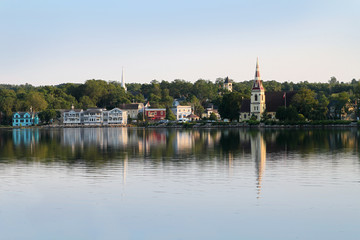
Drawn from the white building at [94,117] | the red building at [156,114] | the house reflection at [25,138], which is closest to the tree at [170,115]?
the red building at [156,114]

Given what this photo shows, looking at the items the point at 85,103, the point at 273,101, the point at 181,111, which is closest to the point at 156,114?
the point at 181,111

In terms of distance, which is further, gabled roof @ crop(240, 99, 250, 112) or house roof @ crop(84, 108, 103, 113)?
house roof @ crop(84, 108, 103, 113)

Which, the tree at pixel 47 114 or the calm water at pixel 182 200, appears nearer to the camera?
the calm water at pixel 182 200

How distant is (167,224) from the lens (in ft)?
44.5

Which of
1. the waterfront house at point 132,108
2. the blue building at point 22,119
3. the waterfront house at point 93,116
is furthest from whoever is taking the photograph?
the waterfront house at point 132,108

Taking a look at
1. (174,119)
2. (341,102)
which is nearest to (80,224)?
(341,102)

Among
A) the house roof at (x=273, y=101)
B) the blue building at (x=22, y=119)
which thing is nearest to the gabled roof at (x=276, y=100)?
the house roof at (x=273, y=101)

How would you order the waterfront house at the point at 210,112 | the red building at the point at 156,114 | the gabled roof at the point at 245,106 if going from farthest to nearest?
the waterfront house at the point at 210,112 → the red building at the point at 156,114 → the gabled roof at the point at 245,106

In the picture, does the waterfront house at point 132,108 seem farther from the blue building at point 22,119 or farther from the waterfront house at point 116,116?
the blue building at point 22,119

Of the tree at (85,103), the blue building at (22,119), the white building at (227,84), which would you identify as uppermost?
the white building at (227,84)

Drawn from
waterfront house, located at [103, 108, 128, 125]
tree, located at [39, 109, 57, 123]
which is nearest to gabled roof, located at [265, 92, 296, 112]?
waterfront house, located at [103, 108, 128, 125]

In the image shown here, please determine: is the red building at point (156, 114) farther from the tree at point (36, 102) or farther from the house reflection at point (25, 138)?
the house reflection at point (25, 138)

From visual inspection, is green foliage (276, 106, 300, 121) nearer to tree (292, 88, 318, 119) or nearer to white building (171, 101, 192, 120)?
tree (292, 88, 318, 119)

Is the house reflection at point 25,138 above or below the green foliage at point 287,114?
below
